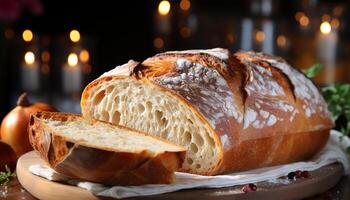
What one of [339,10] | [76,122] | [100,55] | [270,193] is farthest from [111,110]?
[339,10]

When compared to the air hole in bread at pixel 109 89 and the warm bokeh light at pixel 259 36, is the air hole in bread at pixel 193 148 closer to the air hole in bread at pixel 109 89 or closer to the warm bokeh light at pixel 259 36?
the air hole in bread at pixel 109 89

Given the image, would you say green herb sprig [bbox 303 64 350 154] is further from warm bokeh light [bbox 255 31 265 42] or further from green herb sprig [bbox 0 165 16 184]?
warm bokeh light [bbox 255 31 265 42]

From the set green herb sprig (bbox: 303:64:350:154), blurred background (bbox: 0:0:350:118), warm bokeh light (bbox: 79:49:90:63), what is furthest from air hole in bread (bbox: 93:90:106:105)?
warm bokeh light (bbox: 79:49:90:63)

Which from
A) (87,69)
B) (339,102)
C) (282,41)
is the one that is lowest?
(87,69)

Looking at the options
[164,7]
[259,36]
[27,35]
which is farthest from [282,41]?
[27,35]

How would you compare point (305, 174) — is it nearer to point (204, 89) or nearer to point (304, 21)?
point (204, 89)

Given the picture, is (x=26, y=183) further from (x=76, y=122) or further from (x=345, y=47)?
(x=345, y=47)

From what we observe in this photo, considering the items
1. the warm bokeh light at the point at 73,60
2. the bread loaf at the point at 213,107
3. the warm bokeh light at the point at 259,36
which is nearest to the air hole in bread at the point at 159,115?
the bread loaf at the point at 213,107
